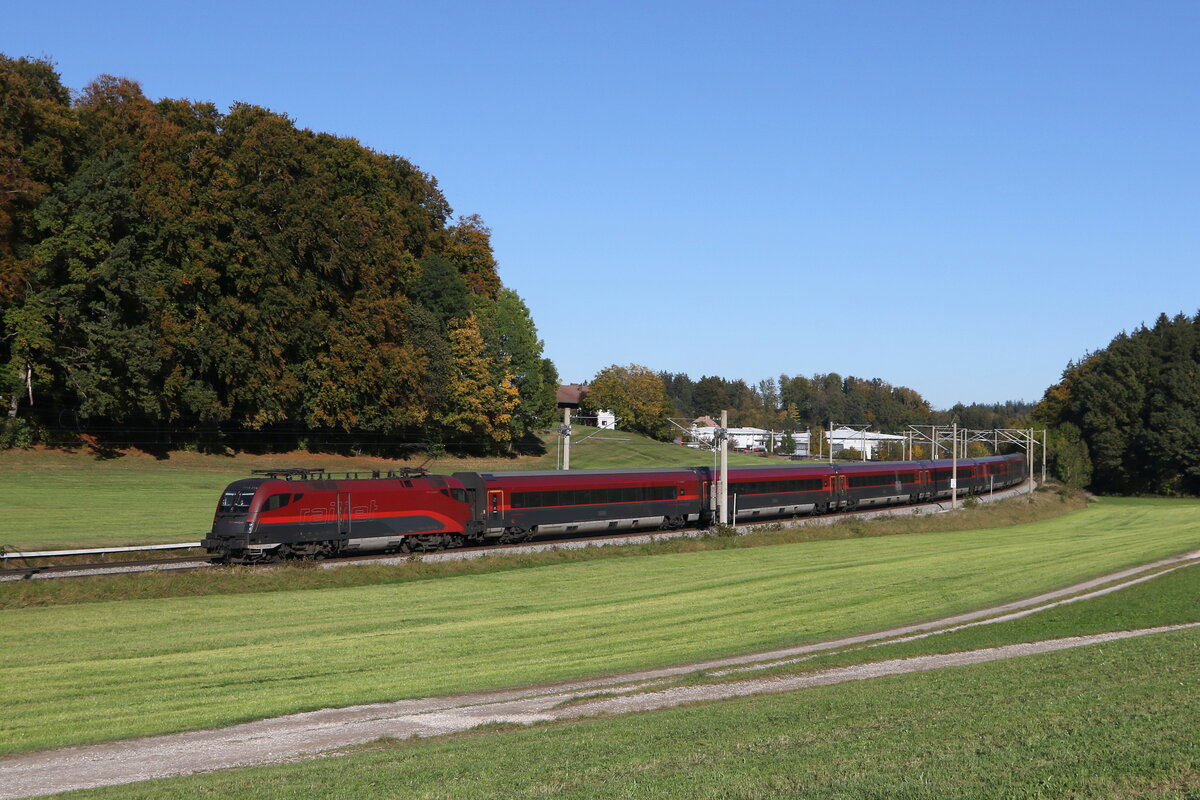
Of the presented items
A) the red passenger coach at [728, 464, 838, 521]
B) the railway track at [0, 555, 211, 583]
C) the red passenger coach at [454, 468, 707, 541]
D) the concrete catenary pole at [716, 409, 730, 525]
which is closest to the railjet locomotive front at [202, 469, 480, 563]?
the railway track at [0, 555, 211, 583]

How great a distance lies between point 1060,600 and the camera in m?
33.5

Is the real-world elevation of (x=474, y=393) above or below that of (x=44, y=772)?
above

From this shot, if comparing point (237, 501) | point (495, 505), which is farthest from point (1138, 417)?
point (237, 501)

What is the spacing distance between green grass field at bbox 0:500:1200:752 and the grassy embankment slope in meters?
13.4

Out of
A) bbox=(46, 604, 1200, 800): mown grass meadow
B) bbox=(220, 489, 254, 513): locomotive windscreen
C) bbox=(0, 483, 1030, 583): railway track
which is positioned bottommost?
bbox=(0, 483, 1030, 583): railway track

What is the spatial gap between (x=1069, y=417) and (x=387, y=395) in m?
88.7

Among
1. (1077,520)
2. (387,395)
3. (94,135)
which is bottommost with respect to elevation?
(1077,520)

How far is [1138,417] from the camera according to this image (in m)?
119

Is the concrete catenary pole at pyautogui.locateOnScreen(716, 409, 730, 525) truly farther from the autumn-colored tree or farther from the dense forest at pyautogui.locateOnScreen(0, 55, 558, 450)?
the autumn-colored tree

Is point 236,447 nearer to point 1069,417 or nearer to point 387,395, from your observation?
point 387,395

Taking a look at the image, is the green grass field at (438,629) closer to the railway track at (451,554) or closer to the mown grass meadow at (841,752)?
the railway track at (451,554)

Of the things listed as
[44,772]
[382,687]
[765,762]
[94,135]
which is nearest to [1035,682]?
[765,762]

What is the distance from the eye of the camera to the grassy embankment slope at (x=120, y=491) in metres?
43.7

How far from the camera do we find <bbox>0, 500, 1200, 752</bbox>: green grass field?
20.6 metres
